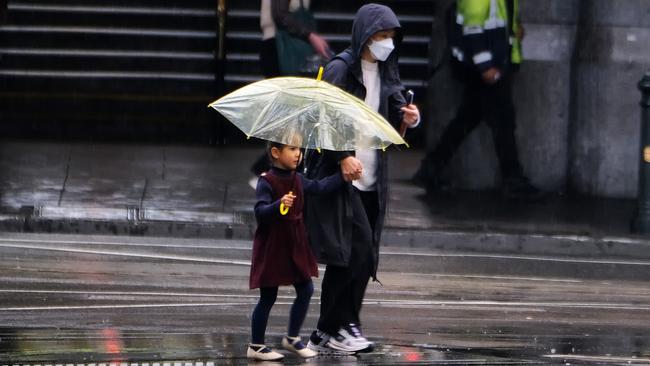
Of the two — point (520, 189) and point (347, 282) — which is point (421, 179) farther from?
point (347, 282)

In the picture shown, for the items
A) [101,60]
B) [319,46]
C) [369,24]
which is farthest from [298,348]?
[101,60]

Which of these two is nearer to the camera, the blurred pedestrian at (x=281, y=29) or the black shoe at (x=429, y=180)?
the blurred pedestrian at (x=281, y=29)

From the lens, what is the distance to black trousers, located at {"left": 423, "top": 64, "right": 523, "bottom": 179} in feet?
53.3

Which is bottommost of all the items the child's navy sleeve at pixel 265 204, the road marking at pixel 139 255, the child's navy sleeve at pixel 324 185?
the road marking at pixel 139 255

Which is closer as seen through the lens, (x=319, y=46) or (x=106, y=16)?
(x=319, y=46)

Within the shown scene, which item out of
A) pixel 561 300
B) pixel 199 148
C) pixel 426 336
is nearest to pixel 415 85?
pixel 199 148

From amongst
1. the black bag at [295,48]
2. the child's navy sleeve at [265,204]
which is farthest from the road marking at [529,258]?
the child's navy sleeve at [265,204]

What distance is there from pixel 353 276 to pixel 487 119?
317 inches

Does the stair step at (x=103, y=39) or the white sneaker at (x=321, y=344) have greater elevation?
the stair step at (x=103, y=39)

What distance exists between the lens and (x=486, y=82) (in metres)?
16.1

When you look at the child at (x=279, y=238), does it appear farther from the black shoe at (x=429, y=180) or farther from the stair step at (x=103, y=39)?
the stair step at (x=103, y=39)

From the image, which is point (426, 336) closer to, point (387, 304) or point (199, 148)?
point (387, 304)

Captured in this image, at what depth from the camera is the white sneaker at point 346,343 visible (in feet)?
28.1

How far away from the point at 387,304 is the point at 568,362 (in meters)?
2.15
